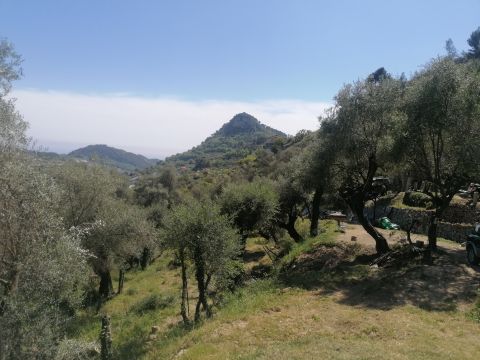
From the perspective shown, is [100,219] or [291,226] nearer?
[100,219]

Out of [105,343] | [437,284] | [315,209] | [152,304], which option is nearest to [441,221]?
[315,209]

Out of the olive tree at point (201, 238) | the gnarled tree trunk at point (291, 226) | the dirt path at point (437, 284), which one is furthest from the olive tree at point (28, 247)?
the gnarled tree trunk at point (291, 226)

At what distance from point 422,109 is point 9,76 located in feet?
59.4

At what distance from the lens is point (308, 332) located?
15.1 m

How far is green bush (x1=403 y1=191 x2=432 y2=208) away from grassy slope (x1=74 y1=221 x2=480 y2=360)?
17.8 metres

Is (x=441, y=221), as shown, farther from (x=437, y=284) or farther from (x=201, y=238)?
(x=201, y=238)

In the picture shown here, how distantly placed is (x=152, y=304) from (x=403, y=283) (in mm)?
16194

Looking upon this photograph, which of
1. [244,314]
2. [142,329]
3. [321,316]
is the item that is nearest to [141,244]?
[142,329]

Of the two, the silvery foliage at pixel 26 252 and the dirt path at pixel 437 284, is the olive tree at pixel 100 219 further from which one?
the dirt path at pixel 437 284

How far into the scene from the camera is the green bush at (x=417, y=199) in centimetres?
3659

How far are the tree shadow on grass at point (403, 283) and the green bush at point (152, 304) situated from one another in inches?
338

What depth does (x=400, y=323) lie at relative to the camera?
14781mm

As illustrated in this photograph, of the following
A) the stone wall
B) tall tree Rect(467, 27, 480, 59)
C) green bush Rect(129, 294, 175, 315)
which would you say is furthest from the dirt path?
tall tree Rect(467, 27, 480, 59)

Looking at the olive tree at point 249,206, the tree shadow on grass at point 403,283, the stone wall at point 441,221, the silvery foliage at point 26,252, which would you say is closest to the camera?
the silvery foliage at point 26,252
